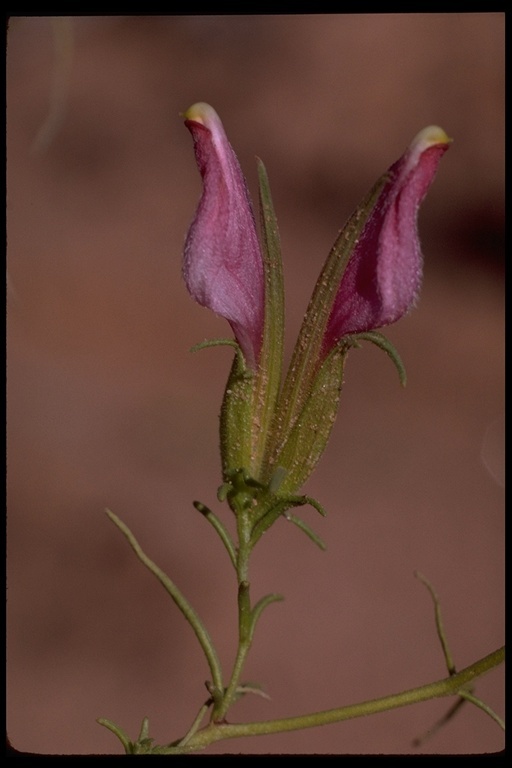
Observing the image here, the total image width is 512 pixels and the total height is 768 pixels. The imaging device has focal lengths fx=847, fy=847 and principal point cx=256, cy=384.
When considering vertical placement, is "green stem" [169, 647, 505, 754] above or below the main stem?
below

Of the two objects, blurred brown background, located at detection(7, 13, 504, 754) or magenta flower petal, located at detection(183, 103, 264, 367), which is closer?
magenta flower petal, located at detection(183, 103, 264, 367)

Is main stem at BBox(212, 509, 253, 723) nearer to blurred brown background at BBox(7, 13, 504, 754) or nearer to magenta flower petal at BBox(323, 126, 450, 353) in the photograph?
magenta flower petal at BBox(323, 126, 450, 353)

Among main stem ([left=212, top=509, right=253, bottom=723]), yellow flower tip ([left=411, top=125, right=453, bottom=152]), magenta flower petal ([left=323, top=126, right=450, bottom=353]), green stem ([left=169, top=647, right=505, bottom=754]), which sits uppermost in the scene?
yellow flower tip ([left=411, top=125, right=453, bottom=152])

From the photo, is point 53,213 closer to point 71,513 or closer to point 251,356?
point 71,513

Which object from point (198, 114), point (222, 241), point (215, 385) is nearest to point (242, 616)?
point (222, 241)

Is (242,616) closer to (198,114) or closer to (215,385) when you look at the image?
(198,114)

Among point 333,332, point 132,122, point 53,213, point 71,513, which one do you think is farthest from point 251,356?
point 132,122

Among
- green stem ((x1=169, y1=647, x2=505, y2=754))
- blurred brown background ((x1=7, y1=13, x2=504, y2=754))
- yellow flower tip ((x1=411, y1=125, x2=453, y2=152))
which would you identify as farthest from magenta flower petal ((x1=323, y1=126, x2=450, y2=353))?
blurred brown background ((x1=7, y1=13, x2=504, y2=754))
